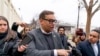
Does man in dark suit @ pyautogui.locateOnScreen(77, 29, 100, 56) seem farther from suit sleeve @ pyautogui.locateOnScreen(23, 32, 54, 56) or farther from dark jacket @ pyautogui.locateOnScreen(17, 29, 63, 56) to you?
suit sleeve @ pyautogui.locateOnScreen(23, 32, 54, 56)

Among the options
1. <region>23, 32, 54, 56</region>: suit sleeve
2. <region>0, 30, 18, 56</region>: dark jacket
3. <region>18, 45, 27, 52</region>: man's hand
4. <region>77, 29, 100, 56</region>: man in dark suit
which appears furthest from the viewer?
<region>77, 29, 100, 56</region>: man in dark suit

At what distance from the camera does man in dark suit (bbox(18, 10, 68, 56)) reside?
14.0 ft

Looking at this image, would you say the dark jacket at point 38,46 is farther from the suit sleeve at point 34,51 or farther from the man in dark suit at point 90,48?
the man in dark suit at point 90,48

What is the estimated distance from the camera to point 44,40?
438cm

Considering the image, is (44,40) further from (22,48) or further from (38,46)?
(22,48)

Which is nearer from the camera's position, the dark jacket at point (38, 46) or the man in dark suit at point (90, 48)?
the dark jacket at point (38, 46)

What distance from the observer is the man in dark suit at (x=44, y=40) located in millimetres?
4281

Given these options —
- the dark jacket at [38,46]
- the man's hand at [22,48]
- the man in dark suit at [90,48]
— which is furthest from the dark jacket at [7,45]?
the man in dark suit at [90,48]

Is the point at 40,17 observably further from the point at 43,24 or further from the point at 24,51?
the point at 24,51

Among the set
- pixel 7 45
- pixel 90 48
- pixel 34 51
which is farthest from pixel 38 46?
pixel 90 48

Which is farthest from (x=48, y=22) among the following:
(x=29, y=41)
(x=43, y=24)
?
(x=29, y=41)

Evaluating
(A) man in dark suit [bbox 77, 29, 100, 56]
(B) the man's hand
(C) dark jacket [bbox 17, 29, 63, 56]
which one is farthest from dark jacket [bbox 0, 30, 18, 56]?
(A) man in dark suit [bbox 77, 29, 100, 56]

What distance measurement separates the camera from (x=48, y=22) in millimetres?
4359

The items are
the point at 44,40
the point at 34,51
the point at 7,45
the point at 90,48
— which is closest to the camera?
the point at 34,51
